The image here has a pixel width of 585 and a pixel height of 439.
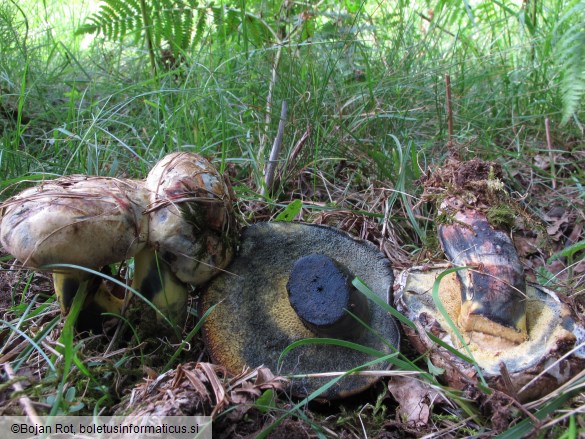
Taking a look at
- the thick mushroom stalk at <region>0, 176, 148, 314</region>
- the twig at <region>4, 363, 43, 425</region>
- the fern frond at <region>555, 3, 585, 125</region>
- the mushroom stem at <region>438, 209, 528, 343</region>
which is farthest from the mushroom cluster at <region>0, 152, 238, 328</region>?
the fern frond at <region>555, 3, 585, 125</region>

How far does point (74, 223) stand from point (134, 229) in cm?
17

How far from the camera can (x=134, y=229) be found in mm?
1435

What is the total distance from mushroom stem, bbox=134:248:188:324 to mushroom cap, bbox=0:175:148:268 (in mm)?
78

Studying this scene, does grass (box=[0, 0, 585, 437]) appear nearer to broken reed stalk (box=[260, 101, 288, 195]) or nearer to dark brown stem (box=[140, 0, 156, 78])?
broken reed stalk (box=[260, 101, 288, 195])

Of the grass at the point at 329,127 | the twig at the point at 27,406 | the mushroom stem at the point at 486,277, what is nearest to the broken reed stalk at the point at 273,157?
the grass at the point at 329,127

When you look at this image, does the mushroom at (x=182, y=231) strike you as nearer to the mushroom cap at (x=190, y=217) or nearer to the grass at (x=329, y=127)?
the mushroom cap at (x=190, y=217)

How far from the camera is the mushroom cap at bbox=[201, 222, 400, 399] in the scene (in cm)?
151

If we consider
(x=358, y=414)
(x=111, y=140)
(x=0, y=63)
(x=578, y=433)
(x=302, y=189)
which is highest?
(x=0, y=63)

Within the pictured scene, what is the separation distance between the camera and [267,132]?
2441 millimetres

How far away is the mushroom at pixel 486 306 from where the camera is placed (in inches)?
50.5

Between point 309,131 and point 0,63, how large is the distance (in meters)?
1.90

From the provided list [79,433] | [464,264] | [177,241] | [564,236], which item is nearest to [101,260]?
[177,241]

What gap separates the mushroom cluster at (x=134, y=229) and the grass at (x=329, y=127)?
183mm

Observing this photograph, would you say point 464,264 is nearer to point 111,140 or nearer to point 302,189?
point 302,189
